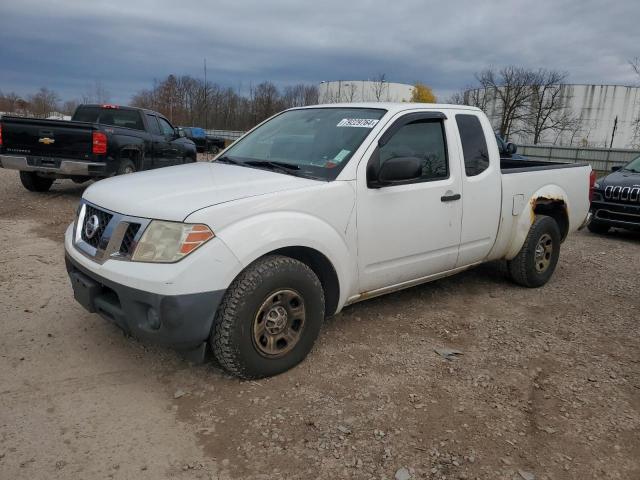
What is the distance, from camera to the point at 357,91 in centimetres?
6612

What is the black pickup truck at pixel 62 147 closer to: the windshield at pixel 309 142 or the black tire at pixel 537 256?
the windshield at pixel 309 142

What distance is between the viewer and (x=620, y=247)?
8.09m

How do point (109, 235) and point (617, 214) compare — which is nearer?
point (109, 235)

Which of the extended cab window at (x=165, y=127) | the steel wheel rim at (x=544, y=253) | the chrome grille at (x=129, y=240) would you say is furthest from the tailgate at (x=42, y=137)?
the steel wheel rim at (x=544, y=253)

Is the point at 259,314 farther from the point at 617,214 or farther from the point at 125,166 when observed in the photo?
the point at 617,214

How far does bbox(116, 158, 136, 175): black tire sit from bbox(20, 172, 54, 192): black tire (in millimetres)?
1791

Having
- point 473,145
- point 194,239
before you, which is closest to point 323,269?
point 194,239

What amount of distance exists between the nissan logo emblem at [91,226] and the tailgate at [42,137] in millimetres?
6082

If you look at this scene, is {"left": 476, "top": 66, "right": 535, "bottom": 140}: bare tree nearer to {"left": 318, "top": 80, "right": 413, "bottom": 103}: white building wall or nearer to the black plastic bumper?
{"left": 318, "top": 80, "right": 413, "bottom": 103}: white building wall

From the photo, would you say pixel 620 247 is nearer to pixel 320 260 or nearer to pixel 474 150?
pixel 474 150

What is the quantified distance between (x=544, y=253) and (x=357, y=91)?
63729 millimetres

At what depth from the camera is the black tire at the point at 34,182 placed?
9.70 meters

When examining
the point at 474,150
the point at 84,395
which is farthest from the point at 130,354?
the point at 474,150

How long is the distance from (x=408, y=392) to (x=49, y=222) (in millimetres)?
6399
